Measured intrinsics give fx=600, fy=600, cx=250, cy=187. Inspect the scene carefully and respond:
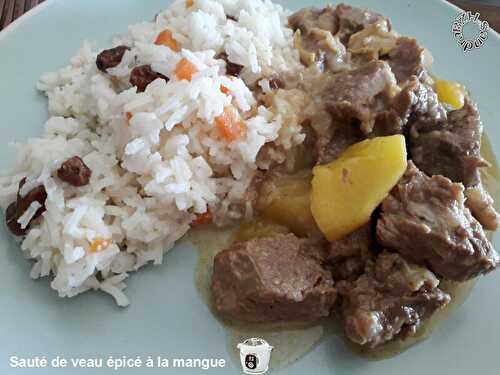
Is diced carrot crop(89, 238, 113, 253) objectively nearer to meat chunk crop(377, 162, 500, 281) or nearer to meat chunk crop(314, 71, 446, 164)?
meat chunk crop(314, 71, 446, 164)

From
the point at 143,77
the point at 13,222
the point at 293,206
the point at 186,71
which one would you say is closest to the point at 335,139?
the point at 293,206

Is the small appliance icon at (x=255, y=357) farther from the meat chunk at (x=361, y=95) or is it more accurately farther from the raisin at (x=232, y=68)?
the raisin at (x=232, y=68)

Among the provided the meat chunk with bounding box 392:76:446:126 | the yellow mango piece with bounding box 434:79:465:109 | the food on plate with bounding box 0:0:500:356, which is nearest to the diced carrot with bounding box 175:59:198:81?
the food on plate with bounding box 0:0:500:356

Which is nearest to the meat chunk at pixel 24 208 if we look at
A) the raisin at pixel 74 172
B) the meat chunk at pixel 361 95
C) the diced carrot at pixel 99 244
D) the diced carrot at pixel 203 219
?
the raisin at pixel 74 172

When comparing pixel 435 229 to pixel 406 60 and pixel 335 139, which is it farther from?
Result: pixel 406 60

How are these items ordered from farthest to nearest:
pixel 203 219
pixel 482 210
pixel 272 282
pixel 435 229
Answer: pixel 203 219 < pixel 482 210 < pixel 272 282 < pixel 435 229

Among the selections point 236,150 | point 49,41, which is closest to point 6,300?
point 236,150
